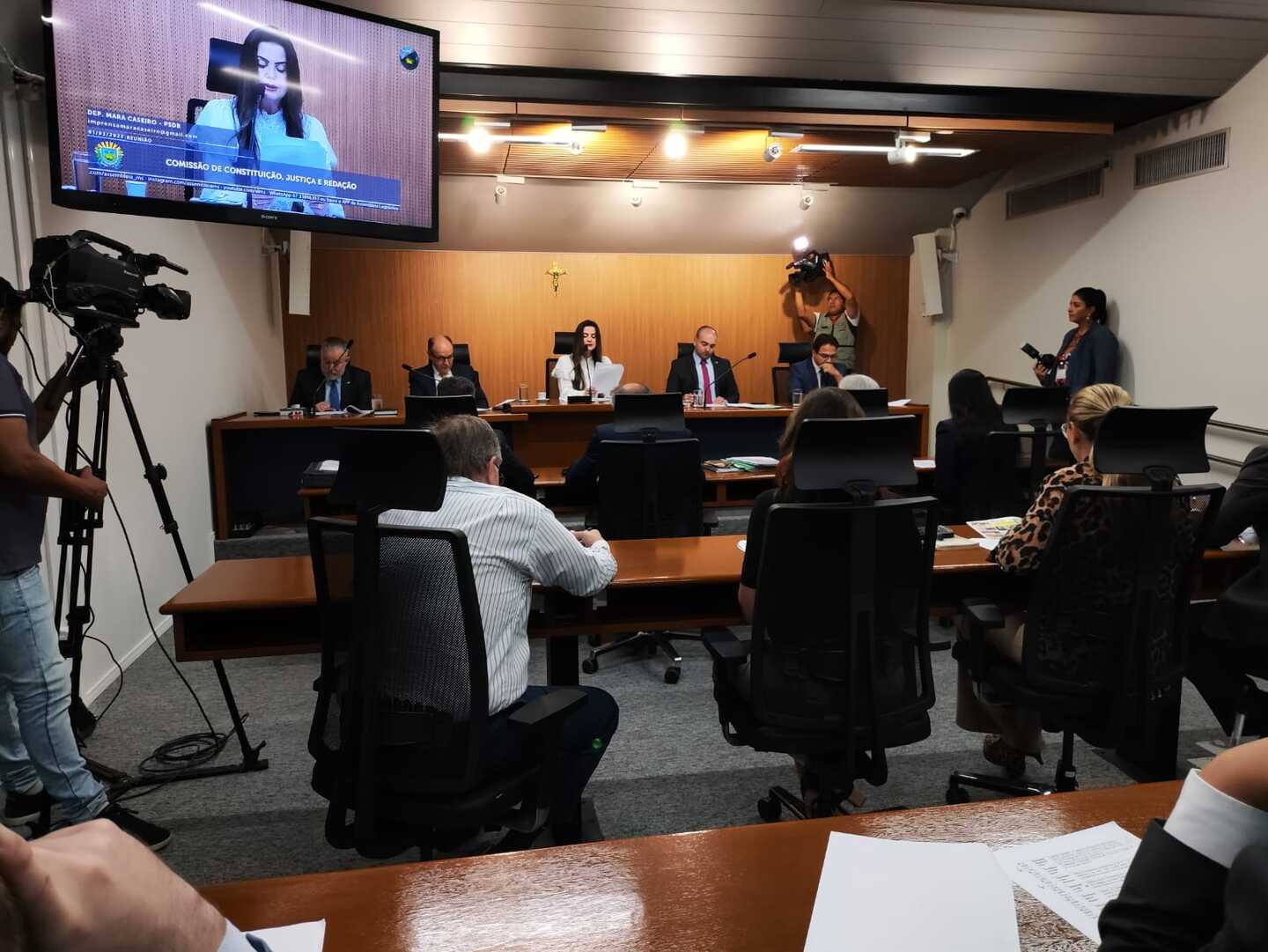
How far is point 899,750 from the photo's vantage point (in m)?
2.99

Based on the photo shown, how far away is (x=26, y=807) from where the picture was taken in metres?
2.46

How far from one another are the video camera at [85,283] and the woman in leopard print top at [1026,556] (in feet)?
8.15

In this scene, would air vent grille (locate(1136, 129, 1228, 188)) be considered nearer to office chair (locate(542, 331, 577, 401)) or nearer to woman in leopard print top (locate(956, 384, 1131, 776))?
woman in leopard print top (locate(956, 384, 1131, 776))

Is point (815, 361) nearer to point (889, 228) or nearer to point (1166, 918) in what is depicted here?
point (889, 228)

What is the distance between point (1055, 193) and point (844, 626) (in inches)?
254

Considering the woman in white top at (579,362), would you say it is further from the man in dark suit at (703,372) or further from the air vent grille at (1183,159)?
the air vent grille at (1183,159)

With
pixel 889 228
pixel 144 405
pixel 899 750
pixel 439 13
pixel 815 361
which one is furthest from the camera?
pixel 889 228

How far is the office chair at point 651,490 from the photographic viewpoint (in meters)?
3.62

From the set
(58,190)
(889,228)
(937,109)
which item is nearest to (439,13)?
(58,190)

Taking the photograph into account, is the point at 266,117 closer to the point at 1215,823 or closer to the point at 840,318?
the point at 1215,823

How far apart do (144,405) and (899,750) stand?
3646 millimetres

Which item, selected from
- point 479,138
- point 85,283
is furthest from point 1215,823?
point 479,138

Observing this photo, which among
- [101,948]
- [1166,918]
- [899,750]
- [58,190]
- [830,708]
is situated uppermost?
[58,190]

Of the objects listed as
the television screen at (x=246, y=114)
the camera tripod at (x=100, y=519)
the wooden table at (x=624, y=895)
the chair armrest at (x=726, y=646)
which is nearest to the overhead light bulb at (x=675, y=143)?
the television screen at (x=246, y=114)
